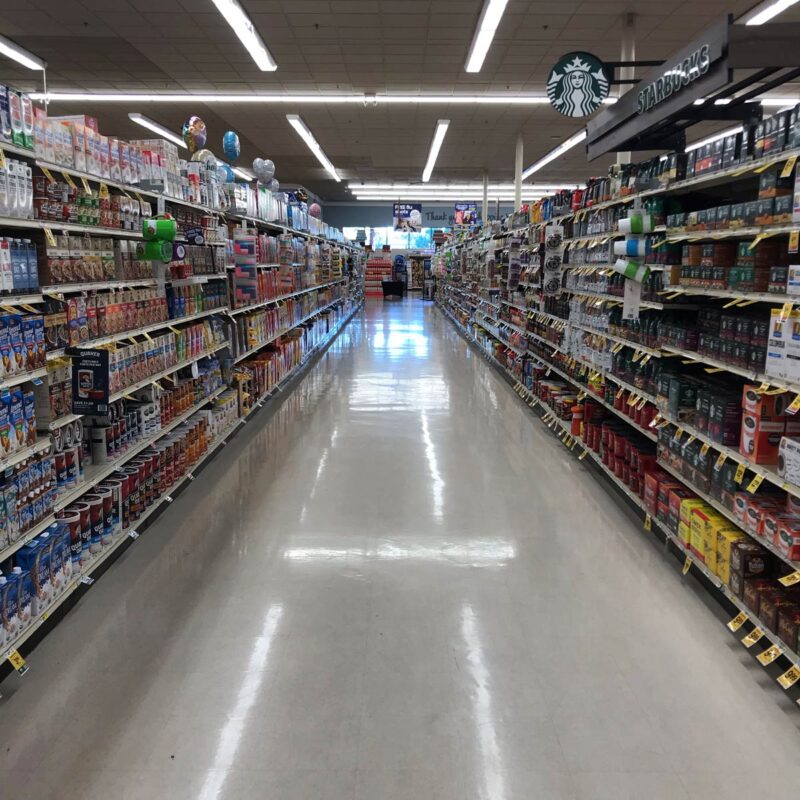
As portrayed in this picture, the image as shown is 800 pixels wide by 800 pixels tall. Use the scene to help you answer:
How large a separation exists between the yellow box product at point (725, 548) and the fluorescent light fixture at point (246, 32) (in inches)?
301

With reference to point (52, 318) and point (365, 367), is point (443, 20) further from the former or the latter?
point (52, 318)

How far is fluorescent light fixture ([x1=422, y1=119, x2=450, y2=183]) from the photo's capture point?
Answer: 14268 mm

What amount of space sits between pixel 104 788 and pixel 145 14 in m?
8.92

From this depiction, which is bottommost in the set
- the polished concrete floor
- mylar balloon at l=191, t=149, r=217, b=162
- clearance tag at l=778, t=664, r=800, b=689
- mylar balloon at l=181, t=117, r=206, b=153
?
the polished concrete floor

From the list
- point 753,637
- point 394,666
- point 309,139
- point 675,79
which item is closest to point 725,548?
point 753,637

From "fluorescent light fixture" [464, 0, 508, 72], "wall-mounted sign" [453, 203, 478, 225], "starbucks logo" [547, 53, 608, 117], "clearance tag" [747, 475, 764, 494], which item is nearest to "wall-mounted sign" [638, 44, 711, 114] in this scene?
"starbucks logo" [547, 53, 608, 117]

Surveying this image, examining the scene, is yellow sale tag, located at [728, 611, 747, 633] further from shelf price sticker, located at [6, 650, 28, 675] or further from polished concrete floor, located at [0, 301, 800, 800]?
shelf price sticker, located at [6, 650, 28, 675]

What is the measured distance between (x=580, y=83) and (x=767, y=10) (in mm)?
4044

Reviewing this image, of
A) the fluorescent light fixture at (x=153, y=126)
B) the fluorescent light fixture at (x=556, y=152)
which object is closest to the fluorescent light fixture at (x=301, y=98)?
the fluorescent light fixture at (x=153, y=126)

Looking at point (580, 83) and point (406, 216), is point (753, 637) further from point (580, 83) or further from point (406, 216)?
point (406, 216)

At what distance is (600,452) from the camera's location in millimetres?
5648

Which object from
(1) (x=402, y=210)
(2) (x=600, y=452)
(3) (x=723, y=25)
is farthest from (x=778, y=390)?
(1) (x=402, y=210)

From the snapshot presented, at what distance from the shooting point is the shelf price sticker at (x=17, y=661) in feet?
9.24

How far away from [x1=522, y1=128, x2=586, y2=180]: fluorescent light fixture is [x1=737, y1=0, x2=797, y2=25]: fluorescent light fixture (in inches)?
262
